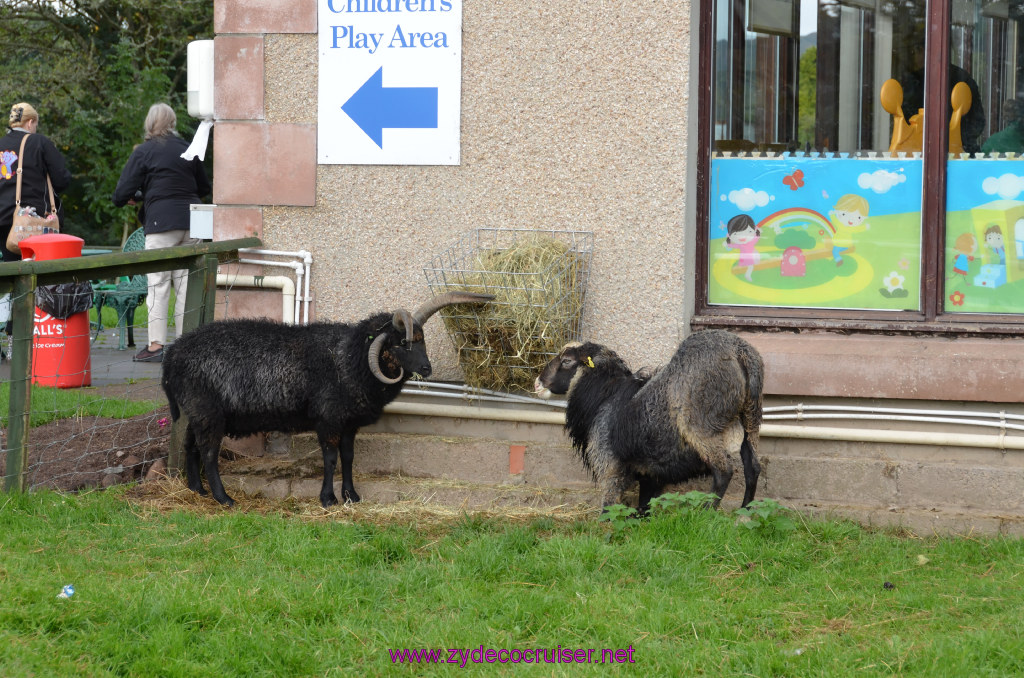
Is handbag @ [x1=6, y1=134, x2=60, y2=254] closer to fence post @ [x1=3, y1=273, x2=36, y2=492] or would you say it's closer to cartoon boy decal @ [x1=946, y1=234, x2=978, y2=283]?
fence post @ [x1=3, y1=273, x2=36, y2=492]

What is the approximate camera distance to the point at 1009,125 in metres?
6.18

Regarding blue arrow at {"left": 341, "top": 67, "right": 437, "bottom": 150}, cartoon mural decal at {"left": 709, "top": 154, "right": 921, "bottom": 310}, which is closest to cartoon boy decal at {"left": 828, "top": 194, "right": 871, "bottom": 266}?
cartoon mural decal at {"left": 709, "top": 154, "right": 921, "bottom": 310}

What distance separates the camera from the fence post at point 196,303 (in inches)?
265

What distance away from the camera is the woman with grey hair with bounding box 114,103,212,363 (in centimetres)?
920

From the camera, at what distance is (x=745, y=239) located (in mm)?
6512

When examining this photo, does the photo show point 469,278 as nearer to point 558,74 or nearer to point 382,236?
point 382,236

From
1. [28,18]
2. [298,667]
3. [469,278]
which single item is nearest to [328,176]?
[469,278]

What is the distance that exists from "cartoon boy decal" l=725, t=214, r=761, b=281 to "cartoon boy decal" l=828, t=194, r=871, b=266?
45 cm

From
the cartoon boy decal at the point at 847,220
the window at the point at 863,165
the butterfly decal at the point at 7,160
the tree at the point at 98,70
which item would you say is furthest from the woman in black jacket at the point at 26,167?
the tree at the point at 98,70

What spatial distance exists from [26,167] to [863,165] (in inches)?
276

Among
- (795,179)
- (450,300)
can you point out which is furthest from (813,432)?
(450,300)

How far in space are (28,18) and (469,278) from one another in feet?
55.2

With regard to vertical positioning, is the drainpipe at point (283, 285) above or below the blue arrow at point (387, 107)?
below

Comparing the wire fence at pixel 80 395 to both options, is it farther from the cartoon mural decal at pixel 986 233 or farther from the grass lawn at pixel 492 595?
the cartoon mural decal at pixel 986 233
